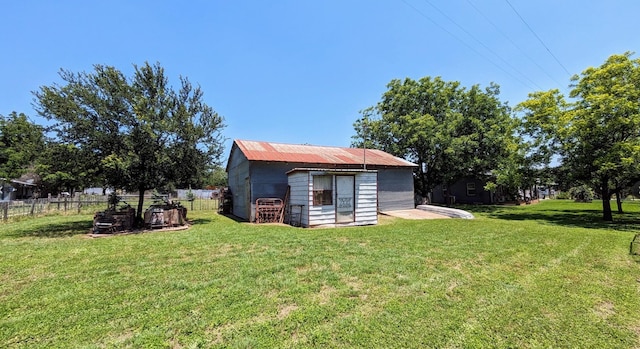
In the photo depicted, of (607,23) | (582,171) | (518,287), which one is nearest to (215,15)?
(518,287)

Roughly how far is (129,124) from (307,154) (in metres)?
8.45

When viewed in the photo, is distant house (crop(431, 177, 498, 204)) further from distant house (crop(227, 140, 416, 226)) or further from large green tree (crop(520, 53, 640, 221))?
large green tree (crop(520, 53, 640, 221))

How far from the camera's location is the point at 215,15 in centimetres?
1011

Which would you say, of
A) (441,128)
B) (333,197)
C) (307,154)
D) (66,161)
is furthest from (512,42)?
(66,161)

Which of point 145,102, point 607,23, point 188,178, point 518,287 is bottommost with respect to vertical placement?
point 518,287

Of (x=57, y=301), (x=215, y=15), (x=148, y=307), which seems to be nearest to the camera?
(x=148, y=307)

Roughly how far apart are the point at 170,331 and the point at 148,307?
83cm

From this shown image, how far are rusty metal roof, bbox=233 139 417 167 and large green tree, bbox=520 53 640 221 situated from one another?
299 inches

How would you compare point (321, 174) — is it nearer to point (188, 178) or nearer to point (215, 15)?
point (188, 178)

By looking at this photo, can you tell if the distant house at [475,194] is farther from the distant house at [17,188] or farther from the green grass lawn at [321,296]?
the distant house at [17,188]

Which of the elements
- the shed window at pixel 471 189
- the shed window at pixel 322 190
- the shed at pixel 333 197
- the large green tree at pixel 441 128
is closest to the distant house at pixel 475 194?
the shed window at pixel 471 189

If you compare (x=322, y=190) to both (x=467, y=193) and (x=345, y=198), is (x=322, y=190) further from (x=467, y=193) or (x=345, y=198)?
(x=467, y=193)

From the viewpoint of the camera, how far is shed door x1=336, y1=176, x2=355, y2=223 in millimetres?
11562

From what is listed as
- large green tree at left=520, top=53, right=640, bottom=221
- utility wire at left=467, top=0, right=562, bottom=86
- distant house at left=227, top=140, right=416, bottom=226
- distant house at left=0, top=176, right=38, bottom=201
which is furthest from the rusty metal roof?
distant house at left=0, top=176, right=38, bottom=201
